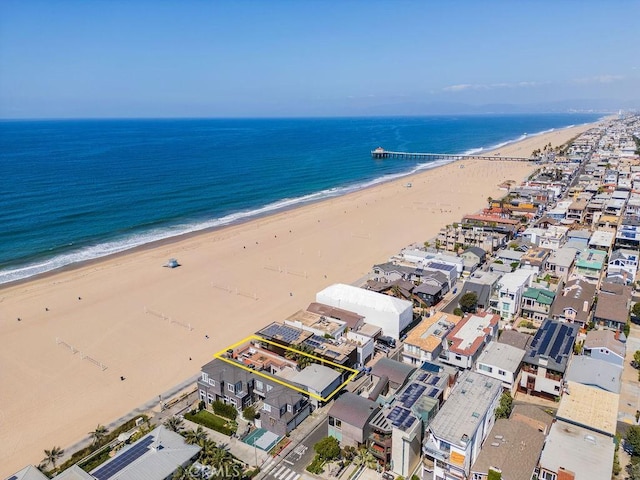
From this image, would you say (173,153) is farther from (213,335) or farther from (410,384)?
(410,384)

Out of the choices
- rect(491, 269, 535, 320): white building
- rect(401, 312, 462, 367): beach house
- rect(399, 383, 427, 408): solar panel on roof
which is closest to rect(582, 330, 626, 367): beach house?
rect(491, 269, 535, 320): white building

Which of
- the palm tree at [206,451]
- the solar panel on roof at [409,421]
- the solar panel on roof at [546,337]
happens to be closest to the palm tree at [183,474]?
the palm tree at [206,451]

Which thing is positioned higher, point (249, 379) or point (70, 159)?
point (70, 159)

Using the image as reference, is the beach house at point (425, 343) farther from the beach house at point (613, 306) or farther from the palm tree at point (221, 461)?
the palm tree at point (221, 461)

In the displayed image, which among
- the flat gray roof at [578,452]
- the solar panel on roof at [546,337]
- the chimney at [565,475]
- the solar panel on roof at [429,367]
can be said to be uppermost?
the solar panel on roof at [546,337]

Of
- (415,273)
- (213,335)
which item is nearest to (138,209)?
(213,335)

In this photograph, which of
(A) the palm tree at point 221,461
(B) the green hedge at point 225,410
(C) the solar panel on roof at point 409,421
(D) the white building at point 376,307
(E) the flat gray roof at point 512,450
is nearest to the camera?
(E) the flat gray roof at point 512,450

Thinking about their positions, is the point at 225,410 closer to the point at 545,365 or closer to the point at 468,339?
the point at 468,339
